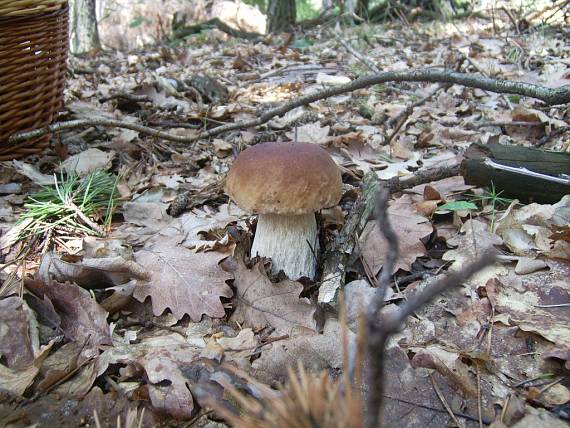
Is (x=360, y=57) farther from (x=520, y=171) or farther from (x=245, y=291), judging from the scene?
(x=245, y=291)

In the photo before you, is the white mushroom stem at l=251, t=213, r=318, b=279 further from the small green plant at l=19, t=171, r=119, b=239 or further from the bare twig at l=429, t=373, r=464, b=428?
the small green plant at l=19, t=171, r=119, b=239


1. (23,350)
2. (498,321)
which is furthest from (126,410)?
(498,321)

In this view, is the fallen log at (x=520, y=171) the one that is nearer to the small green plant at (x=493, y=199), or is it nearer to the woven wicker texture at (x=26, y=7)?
the small green plant at (x=493, y=199)

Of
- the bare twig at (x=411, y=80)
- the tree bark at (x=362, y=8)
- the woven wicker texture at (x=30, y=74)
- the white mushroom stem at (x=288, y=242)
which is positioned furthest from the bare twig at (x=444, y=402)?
the tree bark at (x=362, y=8)

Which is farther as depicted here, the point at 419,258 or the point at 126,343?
the point at 419,258

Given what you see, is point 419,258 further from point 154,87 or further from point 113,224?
point 154,87

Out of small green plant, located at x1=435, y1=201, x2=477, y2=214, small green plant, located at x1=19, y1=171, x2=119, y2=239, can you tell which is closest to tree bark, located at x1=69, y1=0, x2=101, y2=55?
small green plant, located at x1=19, y1=171, x2=119, y2=239
